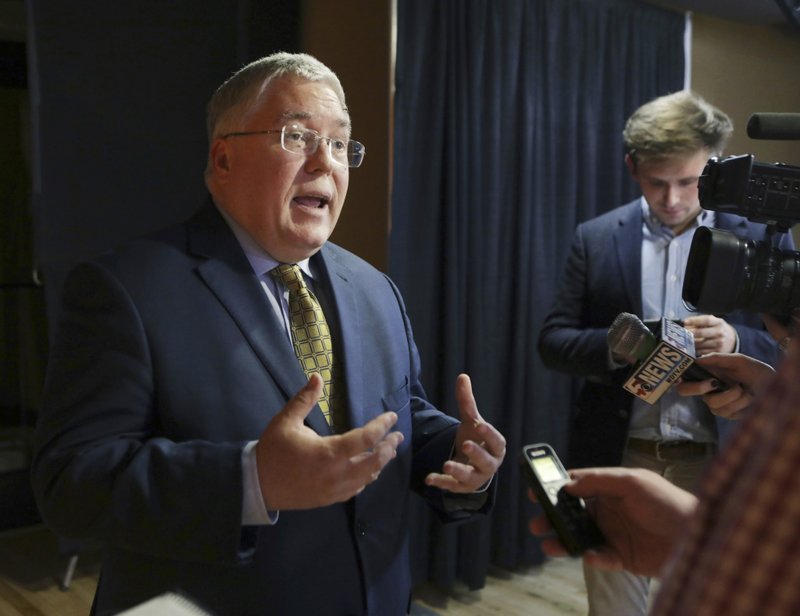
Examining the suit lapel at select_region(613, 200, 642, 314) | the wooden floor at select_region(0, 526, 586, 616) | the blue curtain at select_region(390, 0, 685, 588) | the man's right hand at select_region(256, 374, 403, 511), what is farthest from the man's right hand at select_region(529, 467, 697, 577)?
the wooden floor at select_region(0, 526, 586, 616)

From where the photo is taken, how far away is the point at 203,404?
1.17 meters

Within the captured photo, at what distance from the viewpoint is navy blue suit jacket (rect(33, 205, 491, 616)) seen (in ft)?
3.48

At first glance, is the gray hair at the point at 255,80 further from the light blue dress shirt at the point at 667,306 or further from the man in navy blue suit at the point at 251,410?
the light blue dress shirt at the point at 667,306

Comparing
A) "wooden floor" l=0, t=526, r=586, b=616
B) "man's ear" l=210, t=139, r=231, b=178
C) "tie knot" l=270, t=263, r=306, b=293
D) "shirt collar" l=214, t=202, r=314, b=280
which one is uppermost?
"man's ear" l=210, t=139, r=231, b=178

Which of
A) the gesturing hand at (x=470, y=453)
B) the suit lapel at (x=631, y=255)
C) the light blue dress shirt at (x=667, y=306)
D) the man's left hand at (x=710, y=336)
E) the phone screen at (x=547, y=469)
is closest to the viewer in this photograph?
the phone screen at (x=547, y=469)

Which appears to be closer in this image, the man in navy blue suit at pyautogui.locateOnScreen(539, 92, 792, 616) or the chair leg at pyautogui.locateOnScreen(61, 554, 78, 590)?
the man in navy blue suit at pyautogui.locateOnScreen(539, 92, 792, 616)

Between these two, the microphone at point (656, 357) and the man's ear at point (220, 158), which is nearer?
the microphone at point (656, 357)

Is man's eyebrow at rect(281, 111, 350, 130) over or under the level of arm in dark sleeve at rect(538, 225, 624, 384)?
over

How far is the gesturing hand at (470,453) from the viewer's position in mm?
1184

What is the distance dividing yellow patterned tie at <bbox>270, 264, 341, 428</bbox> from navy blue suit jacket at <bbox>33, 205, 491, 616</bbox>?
32 mm

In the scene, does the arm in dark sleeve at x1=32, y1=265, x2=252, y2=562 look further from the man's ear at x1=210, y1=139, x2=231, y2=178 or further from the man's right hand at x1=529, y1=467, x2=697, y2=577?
the man's right hand at x1=529, y1=467, x2=697, y2=577

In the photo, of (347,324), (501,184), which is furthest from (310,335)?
(501,184)

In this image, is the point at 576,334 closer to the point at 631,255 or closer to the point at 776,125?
the point at 631,255

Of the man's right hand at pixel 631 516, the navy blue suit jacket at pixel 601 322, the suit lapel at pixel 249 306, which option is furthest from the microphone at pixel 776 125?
the navy blue suit jacket at pixel 601 322
